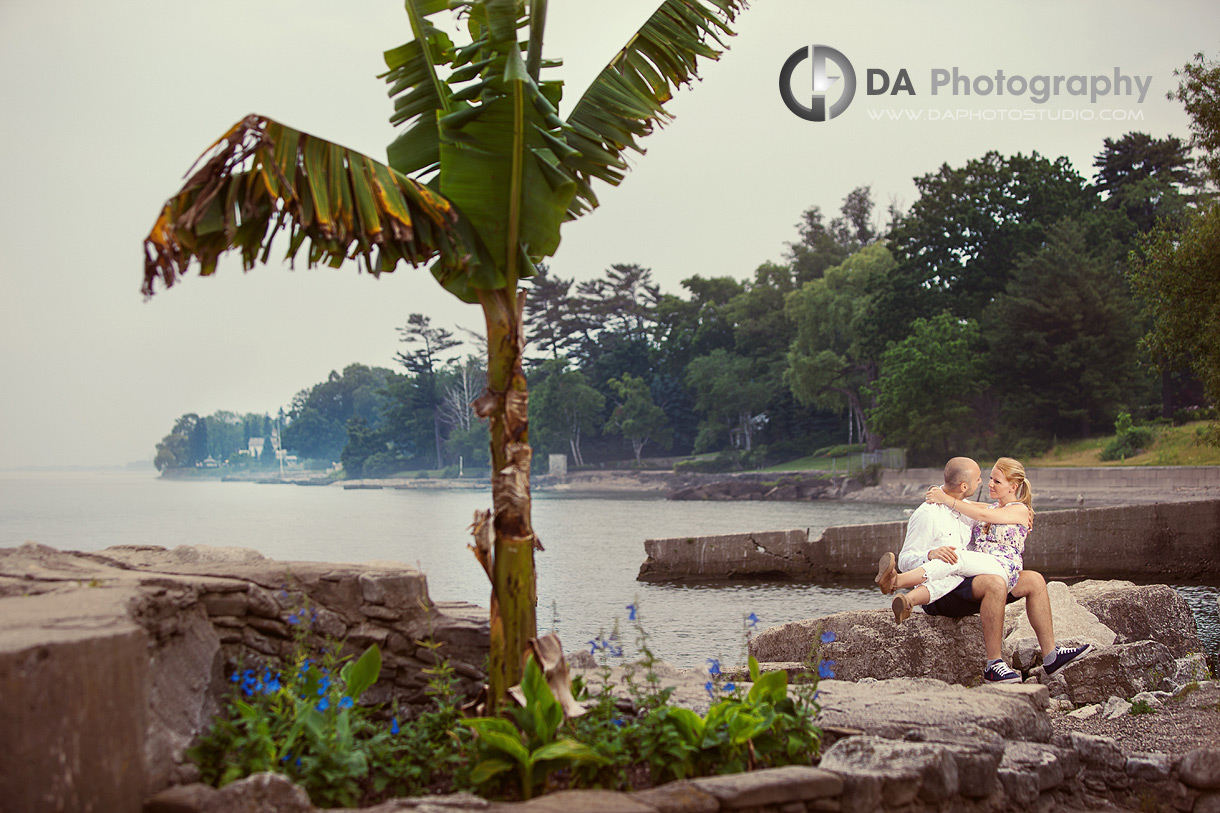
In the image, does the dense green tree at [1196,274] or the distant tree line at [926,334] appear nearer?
the dense green tree at [1196,274]

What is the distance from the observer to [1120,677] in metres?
7.29

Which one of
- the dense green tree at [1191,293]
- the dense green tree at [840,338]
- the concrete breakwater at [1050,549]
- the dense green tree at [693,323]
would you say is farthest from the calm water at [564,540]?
the dense green tree at [693,323]

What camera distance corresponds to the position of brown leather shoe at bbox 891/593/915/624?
6.85m

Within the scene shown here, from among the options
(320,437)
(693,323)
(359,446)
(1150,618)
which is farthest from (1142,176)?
(320,437)

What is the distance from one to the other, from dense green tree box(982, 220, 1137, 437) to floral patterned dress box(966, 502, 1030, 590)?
142 ft

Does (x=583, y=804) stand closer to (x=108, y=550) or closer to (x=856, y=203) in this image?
(x=108, y=550)

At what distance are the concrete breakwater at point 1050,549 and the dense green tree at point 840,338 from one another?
130 ft

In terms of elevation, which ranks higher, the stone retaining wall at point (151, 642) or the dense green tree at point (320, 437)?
the dense green tree at point (320, 437)

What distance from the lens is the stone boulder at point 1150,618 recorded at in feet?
31.2

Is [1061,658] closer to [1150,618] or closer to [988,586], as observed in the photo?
[988,586]

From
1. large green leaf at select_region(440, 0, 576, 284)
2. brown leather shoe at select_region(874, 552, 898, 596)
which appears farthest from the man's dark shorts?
large green leaf at select_region(440, 0, 576, 284)

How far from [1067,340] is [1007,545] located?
148 feet

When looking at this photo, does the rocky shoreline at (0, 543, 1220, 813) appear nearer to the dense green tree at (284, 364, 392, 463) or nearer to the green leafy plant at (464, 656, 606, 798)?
the green leafy plant at (464, 656, 606, 798)

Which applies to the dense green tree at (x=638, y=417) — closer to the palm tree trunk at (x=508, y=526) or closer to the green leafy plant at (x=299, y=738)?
the palm tree trunk at (x=508, y=526)
